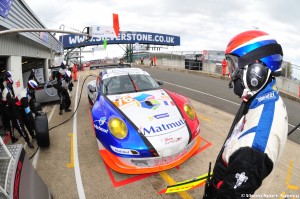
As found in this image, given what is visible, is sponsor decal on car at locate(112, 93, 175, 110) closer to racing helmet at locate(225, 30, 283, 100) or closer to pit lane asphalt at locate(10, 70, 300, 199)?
pit lane asphalt at locate(10, 70, 300, 199)

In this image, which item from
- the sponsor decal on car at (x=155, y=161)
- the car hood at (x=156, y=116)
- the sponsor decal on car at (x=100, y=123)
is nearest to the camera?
the sponsor decal on car at (x=155, y=161)

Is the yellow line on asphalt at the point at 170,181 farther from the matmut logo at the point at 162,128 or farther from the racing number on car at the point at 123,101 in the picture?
the racing number on car at the point at 123,101

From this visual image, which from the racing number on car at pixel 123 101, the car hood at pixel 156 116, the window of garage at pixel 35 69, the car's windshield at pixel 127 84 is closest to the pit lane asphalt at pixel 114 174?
the car hood at pixel 156 116

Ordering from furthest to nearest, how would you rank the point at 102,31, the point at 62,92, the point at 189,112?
the point at 102,31 → the point at 62,92 → the point at 189,112

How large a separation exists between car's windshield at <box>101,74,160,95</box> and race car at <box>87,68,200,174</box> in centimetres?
29

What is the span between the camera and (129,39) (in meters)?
39.3

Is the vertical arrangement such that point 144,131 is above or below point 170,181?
above

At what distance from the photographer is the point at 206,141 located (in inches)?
209

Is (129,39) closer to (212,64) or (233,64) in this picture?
(212,64)

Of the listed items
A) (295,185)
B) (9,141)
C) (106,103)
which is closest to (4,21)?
(9,141)

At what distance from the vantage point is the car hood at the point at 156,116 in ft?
12.3

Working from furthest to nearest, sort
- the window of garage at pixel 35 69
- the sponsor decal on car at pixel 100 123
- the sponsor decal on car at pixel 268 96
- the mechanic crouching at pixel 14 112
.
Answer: the window of garage at pixel 35 69 → the mechanic crouching at pixel 14 112 → the sponsor decal on car at pixel 100 123 → the sponsor decal on car at pixel 268 96

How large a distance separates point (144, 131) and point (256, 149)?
8.94 feet

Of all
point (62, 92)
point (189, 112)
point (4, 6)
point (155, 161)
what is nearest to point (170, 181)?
point (155, 161)
